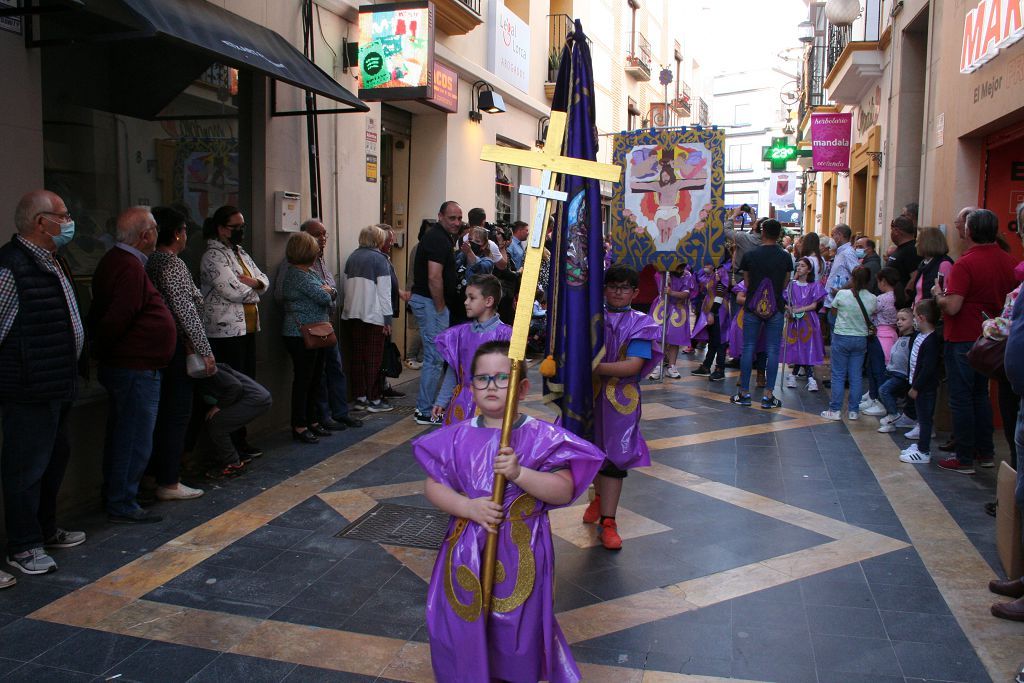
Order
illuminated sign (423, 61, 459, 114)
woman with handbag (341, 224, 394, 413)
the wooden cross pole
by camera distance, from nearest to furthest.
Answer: the wooden cross pole → woman with handbag (341, 224, 394, 413) → illuminated sign (423, 61, 459, 114)

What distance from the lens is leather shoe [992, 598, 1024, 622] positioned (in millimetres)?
3850

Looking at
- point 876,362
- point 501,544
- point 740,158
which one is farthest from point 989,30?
point 740,158

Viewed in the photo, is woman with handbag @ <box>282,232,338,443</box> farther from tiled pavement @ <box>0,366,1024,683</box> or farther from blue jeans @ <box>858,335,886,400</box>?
blue jeans @ <box>858,335,886,400</box>

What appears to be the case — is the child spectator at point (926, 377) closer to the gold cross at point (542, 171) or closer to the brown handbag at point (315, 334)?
the brown handbag at point (315, 334)

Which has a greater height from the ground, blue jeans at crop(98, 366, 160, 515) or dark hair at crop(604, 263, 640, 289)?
dark hair at crop(604, 263, 640, 289)

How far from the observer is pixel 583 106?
3.87 meters

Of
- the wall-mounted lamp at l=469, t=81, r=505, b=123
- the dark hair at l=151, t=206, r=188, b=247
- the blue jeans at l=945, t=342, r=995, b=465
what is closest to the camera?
the dark hair at l=151, t=206, r=188, b=247

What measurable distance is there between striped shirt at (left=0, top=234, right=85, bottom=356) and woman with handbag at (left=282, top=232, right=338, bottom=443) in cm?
241

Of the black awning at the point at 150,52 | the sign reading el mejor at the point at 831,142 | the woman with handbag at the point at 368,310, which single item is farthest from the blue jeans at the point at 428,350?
the sign reading el mejor at the point at 831,142

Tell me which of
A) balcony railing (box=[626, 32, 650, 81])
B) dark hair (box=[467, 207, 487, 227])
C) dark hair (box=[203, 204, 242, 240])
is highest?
balcony railing (box=[626, 32, 650, 81])

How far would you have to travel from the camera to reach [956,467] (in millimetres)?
6453

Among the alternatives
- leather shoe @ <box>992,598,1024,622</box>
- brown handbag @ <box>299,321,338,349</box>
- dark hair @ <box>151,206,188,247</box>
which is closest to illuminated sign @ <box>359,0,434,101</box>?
brown handbag @ <box>299,321,338,349</box>

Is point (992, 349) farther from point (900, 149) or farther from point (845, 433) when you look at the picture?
point (900, 149)

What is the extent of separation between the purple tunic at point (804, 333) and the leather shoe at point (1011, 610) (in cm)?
590
